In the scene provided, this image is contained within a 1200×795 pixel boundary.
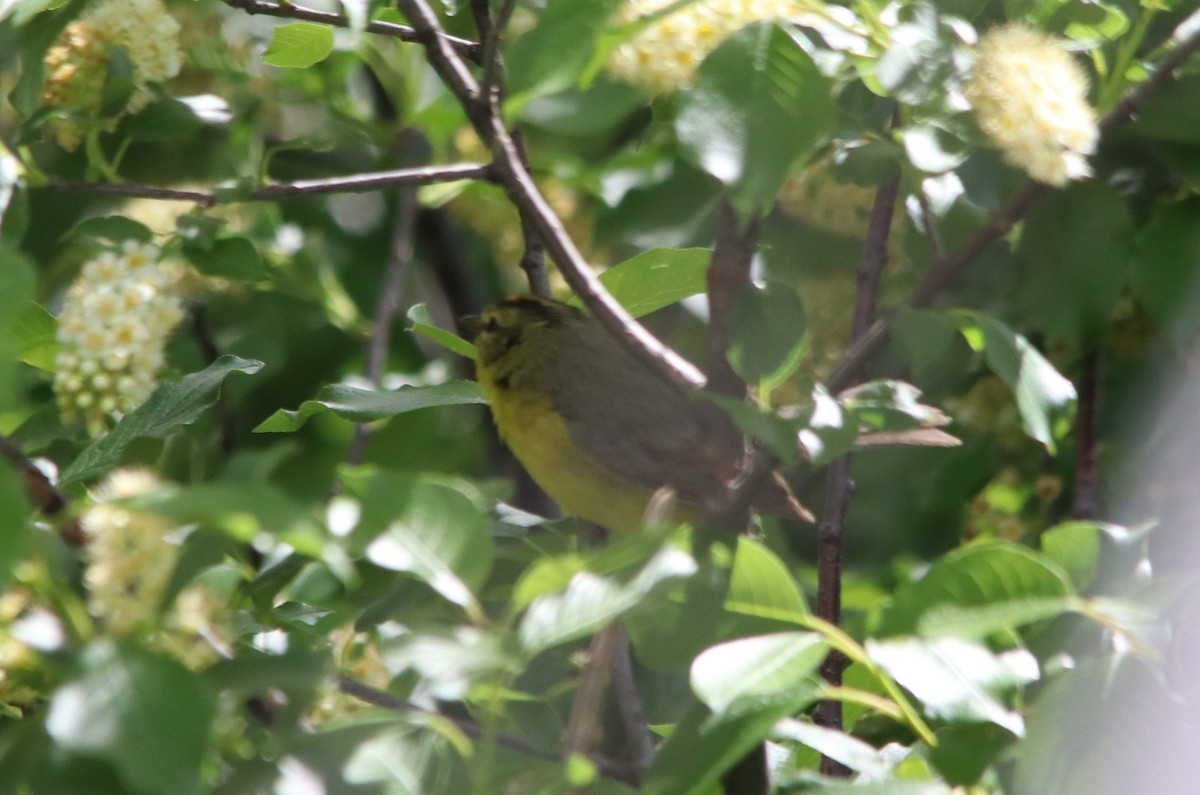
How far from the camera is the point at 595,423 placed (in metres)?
3.09

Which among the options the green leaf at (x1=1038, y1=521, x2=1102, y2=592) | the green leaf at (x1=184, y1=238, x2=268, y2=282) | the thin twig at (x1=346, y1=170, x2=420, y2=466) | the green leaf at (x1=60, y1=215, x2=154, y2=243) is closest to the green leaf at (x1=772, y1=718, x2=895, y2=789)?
the green leaf at (x1=1038, y1=521, x2=1102, y2=592)

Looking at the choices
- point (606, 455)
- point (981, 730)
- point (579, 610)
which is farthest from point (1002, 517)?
point (579, 610)

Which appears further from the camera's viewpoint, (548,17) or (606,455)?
(606,455)

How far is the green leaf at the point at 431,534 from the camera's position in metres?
1.15

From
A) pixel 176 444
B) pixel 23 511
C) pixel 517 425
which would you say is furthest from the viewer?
pixel 517 425

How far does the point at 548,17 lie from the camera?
1371 millimetres

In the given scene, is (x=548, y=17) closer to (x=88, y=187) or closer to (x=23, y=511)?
(x=23, y=511)

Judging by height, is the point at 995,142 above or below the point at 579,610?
above

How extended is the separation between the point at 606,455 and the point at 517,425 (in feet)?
1.03

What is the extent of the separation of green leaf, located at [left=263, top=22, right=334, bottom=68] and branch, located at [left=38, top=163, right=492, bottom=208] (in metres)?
0.19

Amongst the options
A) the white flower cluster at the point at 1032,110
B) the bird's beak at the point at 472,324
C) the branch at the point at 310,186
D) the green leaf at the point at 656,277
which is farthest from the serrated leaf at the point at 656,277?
the bird's beak at the point at 472,324

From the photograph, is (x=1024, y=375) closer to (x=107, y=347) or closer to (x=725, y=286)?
(x=725, y=286)

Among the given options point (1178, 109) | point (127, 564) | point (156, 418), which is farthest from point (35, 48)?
point (1178, 109)

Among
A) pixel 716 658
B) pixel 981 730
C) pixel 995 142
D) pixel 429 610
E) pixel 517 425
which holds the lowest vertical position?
pixel 517 425
